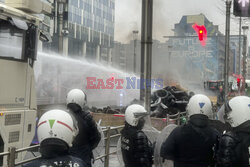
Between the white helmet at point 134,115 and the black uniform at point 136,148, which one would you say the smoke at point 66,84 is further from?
the black uniform at point 136,148

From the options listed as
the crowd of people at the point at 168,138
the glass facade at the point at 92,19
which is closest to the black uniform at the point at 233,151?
the crowd of people at the point at 168,138

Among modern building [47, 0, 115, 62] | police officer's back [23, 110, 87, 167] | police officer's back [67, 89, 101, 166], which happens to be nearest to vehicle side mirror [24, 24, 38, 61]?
police officer's back [67, 89, 101, 166]

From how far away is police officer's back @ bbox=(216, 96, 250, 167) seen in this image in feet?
10.9

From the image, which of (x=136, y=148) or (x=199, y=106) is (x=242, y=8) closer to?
(x=199, y=106)

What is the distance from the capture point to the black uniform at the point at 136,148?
14.8 ft

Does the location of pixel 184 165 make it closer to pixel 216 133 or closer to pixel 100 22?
pixel 216 133

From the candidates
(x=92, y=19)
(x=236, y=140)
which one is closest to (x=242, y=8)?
(x=236, y=140)

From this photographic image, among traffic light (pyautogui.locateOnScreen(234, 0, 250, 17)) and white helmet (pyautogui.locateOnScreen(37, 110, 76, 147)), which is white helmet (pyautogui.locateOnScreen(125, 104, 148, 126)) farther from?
traffic light (pyautogui.locateOnScreen(234, 0, 250, 17))

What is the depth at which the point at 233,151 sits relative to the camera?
3.33 m

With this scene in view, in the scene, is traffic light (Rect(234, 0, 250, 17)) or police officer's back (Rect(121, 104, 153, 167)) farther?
traffic light (Rect(234, 0, 250, 17))

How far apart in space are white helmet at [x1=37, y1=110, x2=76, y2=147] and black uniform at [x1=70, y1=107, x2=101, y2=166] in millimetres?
1839

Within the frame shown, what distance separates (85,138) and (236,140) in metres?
2.10

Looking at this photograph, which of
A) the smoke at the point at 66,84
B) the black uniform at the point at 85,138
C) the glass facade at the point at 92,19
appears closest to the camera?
the black uniform at the point at 85,138

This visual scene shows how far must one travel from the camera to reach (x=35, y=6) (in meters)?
7.07
